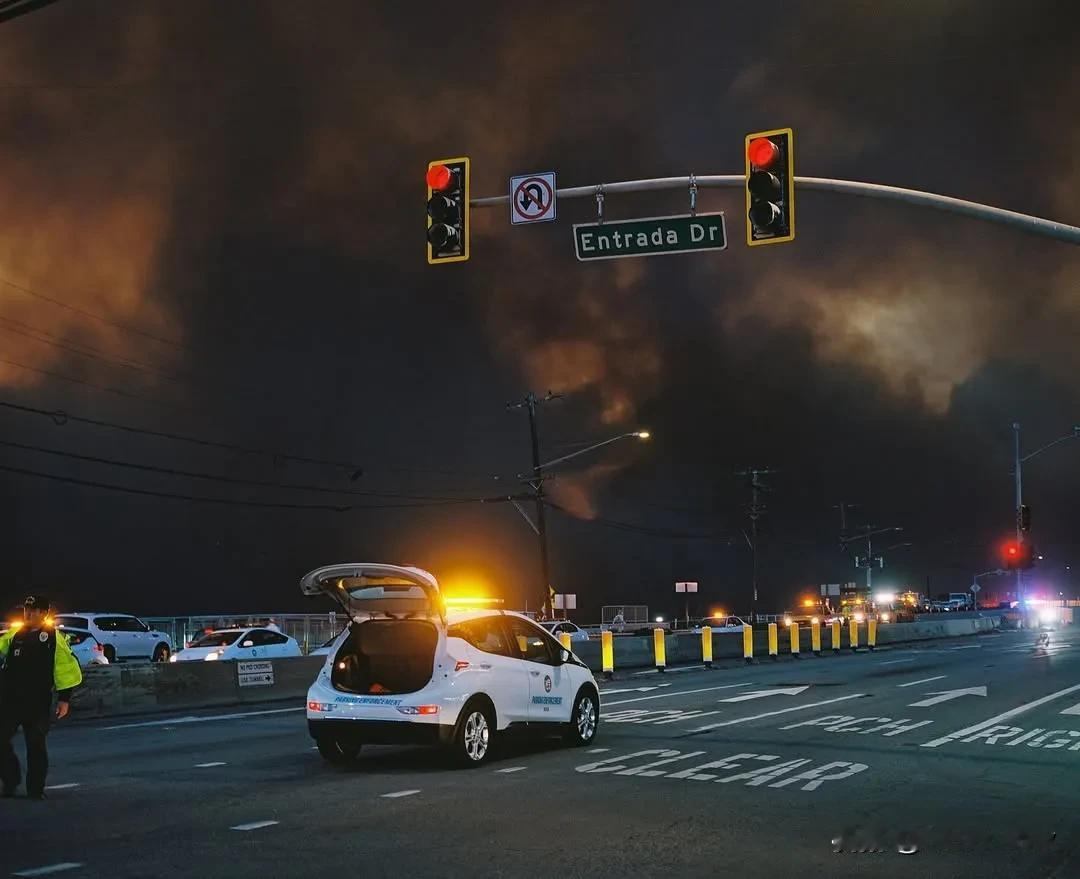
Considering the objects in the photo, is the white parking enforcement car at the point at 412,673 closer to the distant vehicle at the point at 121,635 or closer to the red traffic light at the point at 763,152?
the red traffic light at the point at 763,152

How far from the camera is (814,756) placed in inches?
541

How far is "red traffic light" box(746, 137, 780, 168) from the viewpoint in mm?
14094

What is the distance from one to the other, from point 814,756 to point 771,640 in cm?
2659

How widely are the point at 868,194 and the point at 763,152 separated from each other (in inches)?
54.9

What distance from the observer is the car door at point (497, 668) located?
41.4 feet

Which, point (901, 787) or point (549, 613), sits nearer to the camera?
point (901, 787)

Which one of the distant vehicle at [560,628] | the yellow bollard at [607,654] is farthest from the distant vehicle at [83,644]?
the distant vehicle at [560,628]

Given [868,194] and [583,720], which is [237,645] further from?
[868,194]

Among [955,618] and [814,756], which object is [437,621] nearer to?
[814,756]

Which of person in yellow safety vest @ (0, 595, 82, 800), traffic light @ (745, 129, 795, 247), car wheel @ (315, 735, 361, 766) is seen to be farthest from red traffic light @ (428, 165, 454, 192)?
person in yellow safety vest @ (0, 595, 82, 800)

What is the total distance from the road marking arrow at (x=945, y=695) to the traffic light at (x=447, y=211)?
1117 centimetres

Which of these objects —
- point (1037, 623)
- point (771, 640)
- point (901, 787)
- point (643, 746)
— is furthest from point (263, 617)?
point (1037, 623)

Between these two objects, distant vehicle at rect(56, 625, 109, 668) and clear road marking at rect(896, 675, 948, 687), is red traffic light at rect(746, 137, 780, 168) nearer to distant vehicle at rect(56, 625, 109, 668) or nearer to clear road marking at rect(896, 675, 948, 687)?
clear road marking at rect(896, 675, 948, 687)

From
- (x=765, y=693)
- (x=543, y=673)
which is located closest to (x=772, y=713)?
(x=765, y=693)
